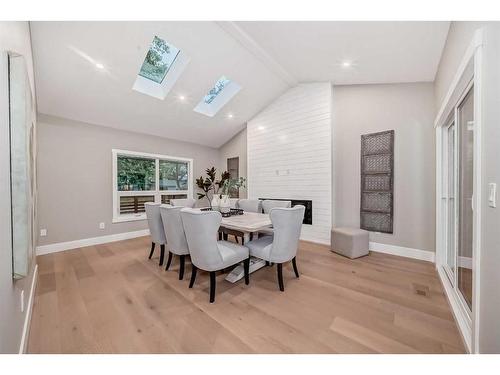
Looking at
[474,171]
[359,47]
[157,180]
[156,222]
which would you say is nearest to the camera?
[474,171]

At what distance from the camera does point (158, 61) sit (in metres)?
3.47

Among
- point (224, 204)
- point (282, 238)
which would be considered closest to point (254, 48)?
point (224, 204)

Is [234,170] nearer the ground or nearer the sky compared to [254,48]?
nearer the ground

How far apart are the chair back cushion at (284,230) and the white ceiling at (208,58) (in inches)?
86.8

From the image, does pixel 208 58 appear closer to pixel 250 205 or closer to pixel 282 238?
pixel 250 205

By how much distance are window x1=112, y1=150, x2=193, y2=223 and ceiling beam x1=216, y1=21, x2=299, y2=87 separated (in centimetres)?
306

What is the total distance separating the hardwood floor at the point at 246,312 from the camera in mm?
1461

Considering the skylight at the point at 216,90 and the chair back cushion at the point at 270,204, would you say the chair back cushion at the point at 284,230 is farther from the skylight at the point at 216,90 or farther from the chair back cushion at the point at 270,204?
the skylight at the point at 216,90

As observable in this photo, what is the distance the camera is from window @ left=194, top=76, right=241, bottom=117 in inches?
167

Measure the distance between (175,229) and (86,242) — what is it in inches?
106

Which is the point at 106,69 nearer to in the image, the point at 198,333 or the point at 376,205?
the point at 198,333

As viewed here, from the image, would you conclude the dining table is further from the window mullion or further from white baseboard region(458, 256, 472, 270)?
the window mullion

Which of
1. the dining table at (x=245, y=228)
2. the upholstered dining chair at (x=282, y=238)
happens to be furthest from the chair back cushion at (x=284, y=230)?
the dining table at (x=245, y=228)
